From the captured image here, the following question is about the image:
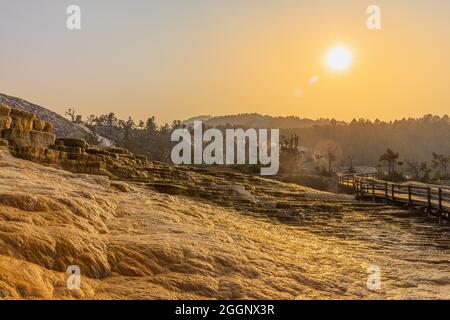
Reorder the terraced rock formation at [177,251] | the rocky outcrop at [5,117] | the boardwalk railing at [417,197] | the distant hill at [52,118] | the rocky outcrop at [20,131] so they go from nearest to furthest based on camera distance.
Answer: the terraced rock formation at [177,251] < the boardwalk railing at [417,197] < the rocky outcrop at [20,131] < the rocky outcrop at [5,117] < the distant hill at [52,118]

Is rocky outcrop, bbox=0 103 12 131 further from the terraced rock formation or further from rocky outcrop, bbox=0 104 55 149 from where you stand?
the terraced rock formation

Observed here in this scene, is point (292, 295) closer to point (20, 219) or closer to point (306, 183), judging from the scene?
point (20, 219)

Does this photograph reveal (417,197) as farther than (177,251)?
Yes

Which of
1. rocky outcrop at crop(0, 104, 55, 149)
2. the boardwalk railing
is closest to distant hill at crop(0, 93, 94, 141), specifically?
rocky outcrop at crop(0, 104, 55, 149)

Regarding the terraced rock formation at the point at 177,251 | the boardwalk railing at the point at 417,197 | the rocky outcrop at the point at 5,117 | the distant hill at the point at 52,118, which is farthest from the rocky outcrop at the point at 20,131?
the distant hill at the point at 52,118

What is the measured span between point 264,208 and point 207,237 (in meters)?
7.64

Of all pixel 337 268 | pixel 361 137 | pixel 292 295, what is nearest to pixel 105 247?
pixel 292 295

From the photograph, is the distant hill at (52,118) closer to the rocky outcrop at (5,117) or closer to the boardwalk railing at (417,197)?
the rocky outcrop at (5,117)

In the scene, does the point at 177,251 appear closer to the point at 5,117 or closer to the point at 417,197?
the point at 5,117

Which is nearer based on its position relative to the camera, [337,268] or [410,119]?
[337,268]

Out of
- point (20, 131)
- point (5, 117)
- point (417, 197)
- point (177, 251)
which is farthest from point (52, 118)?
point (177, 251)
